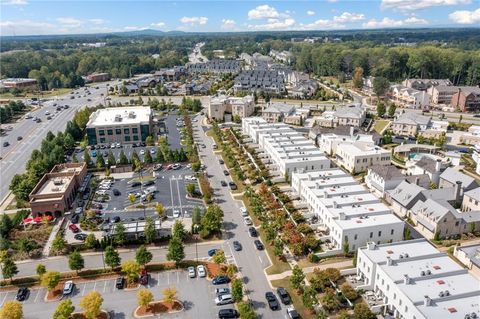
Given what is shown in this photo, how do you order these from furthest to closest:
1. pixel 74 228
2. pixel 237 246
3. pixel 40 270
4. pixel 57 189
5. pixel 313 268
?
pixel 57 189 < pixel 74 228 < pixel 237 246 < pixel 313 268 < pixel 40 270

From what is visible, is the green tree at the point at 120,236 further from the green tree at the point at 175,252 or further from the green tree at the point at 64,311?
the green tree at the point at 64,311

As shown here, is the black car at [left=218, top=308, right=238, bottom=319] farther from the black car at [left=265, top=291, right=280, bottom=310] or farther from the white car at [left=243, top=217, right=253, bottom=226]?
the white car at [left=243, top=217, right=253, bottom=226]

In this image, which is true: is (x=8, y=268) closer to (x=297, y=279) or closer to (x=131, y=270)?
(x=131, y=270)

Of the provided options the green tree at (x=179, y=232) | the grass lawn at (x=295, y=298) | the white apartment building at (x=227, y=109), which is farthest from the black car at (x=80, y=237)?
the white apartment building at (x=227, y=109)

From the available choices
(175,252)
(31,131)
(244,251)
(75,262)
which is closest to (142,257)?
(175,252)

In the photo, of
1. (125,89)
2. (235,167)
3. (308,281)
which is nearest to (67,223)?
(235,167)

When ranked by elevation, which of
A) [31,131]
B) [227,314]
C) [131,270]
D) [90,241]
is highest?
[31,131]

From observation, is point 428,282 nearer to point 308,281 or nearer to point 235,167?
point 308,281
